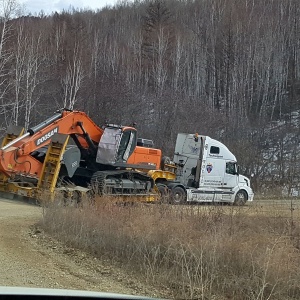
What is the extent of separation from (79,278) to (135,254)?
1.18 meters

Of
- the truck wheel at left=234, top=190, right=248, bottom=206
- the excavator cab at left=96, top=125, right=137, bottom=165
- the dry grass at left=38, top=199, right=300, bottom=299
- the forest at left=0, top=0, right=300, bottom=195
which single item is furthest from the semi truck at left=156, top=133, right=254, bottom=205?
the dry grass at left=38, top=199, right=300, bottom=299

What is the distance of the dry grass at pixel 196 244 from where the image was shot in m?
7.98

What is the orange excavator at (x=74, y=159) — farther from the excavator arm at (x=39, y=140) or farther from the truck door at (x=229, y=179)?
the truck door at (x=229, y=179)

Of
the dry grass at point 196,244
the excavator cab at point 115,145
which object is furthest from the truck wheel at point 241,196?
the dry grass at point 196,244

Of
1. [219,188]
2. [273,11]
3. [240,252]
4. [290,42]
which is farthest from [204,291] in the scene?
[273,11]

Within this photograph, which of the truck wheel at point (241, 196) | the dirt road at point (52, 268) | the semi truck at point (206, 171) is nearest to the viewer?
the dirt road at point (52, 268)

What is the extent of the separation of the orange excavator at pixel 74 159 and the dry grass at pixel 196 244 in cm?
622

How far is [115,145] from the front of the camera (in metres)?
21.8

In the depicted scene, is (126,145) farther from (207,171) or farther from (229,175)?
(229,175)

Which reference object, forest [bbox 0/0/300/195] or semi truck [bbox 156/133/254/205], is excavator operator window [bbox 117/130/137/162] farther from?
forest [bbox 0/0/300/195]

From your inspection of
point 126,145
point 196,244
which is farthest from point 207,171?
point 196,244

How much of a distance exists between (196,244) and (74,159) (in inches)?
472

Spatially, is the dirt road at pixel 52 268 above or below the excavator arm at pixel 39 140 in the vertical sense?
below

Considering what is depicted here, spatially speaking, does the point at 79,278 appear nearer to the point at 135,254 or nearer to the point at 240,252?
the point at 135,254
